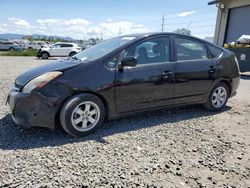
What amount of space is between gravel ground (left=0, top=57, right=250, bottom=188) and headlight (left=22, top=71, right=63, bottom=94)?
2.35 ft

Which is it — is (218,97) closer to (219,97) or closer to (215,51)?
(219,97)

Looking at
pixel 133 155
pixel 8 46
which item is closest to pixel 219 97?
pixel 133 155

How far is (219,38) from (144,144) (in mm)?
13826

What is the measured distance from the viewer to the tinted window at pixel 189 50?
14.2ft

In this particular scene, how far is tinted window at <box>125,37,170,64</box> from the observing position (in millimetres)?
3931

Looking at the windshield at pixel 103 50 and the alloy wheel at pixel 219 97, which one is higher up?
the windshield at pixel 103 50

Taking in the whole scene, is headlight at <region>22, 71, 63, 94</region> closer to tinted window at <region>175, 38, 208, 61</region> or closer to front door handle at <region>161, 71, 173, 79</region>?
front door handle at <region>161, 71, 173, 79</region>

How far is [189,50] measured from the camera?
14.8 ft

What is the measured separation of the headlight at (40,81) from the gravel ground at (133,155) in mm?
715

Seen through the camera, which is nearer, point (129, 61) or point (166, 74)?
point (129, 61)

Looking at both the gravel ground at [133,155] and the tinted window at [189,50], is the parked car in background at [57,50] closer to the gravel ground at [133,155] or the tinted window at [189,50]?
the tinted window at [189,50]

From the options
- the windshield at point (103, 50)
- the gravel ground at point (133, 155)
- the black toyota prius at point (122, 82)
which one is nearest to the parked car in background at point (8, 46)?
the gravel ground at point (133, 155)

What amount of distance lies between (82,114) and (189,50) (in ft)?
7.85

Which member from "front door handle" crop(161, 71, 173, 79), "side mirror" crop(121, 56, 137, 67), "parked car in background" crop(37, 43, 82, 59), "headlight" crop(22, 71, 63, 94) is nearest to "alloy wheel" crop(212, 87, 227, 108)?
"front door handle" crop(161, 71, 173, 79)
